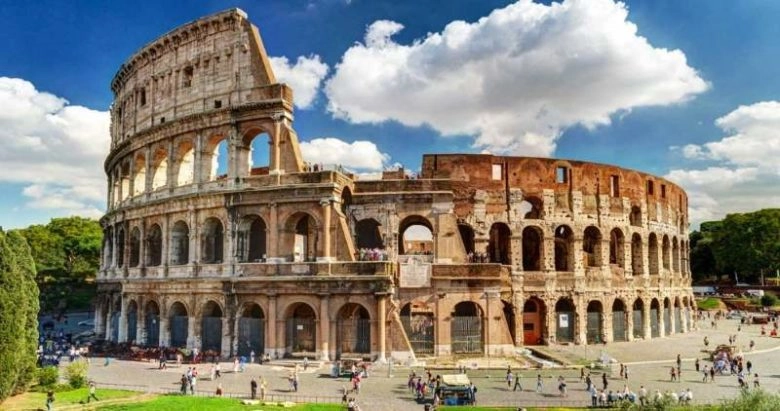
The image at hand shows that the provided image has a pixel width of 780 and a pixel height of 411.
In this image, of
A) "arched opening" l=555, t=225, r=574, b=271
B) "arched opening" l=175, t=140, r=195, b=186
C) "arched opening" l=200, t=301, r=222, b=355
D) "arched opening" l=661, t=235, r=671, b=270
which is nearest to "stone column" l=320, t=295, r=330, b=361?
"arched opening" l=200, t=301, r=222, b=355

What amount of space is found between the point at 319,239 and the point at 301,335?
17.0 feet

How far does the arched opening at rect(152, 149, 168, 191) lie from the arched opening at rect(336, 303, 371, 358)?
1524cm

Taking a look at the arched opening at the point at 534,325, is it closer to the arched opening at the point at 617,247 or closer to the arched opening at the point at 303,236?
the arched opening at the point at 617,247

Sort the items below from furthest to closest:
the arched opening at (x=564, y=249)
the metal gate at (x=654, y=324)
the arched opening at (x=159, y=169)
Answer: the metal gate at (x=654, y=324) < the arched opening at (x=564, y=249) < the arched opening at (x=159, y=169)

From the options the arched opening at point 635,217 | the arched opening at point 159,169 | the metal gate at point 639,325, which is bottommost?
the metal gate at point 639,325

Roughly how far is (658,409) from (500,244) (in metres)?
23.1

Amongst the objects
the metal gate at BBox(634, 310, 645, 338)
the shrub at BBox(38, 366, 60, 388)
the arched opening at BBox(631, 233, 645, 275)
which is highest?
the arched opening at BBox(631, 233, 645, 275)

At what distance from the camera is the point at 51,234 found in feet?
225

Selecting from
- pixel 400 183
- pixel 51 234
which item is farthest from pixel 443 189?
pixel 51 234

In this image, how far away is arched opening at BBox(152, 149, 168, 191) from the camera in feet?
122

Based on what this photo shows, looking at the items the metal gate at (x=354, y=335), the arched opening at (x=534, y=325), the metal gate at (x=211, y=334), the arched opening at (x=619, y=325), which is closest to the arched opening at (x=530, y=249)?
the arched opening at (x=534, y=325)

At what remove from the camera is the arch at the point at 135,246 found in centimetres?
3862

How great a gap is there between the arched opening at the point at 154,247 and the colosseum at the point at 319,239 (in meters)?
0.12

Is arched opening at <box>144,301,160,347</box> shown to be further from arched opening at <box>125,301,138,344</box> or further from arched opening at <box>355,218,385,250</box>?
arched opening at <box>355,218,385,250</box>
